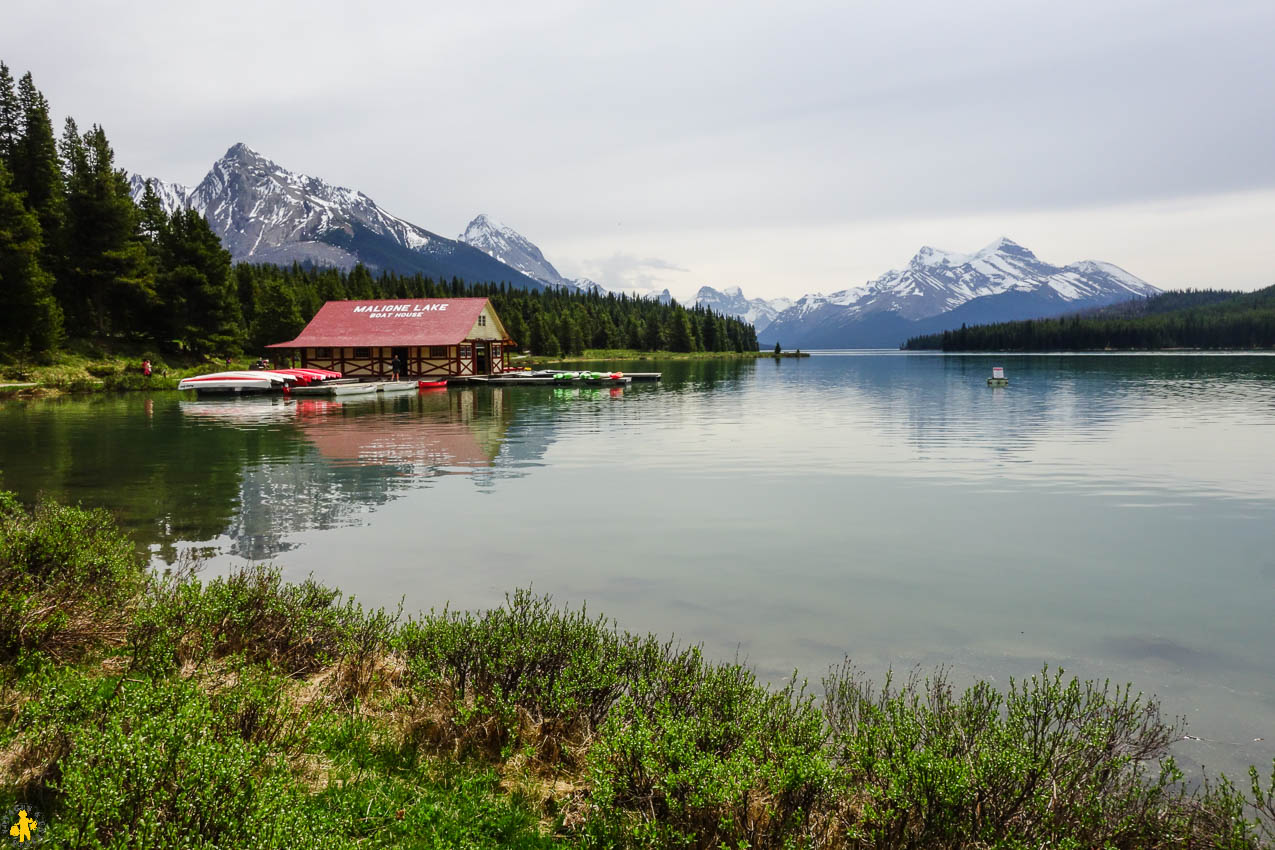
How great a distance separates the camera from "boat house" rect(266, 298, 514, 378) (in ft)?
227

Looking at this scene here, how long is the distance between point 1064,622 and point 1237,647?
6.09 feet

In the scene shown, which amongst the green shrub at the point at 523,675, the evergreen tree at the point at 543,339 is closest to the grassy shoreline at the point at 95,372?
the green shrub at the point at 523,675

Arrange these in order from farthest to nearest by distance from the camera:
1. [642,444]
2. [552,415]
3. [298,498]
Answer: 1. [552,415]
2. [642,444]
3. [298,498]

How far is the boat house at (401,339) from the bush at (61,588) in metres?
60.1

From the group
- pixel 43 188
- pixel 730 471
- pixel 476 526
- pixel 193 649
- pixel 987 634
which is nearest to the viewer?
pixel 193 649

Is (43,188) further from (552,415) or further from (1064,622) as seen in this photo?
(1064,622)

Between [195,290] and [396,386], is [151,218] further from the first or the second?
[396,386]

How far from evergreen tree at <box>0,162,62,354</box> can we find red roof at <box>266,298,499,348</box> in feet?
58.4

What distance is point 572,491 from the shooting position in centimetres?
1944

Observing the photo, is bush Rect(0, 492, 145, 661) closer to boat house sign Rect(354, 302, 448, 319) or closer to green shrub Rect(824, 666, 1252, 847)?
green shrub Rect(824, 666, 1252, 847)

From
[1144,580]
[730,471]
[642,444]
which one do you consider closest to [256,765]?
[1144,580]

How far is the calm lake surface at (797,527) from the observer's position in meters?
9.34

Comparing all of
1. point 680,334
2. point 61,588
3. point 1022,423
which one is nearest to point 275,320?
point 1022,423

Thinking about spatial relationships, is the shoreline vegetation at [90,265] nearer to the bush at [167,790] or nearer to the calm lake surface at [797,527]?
the calm lake surface at [797,527]
